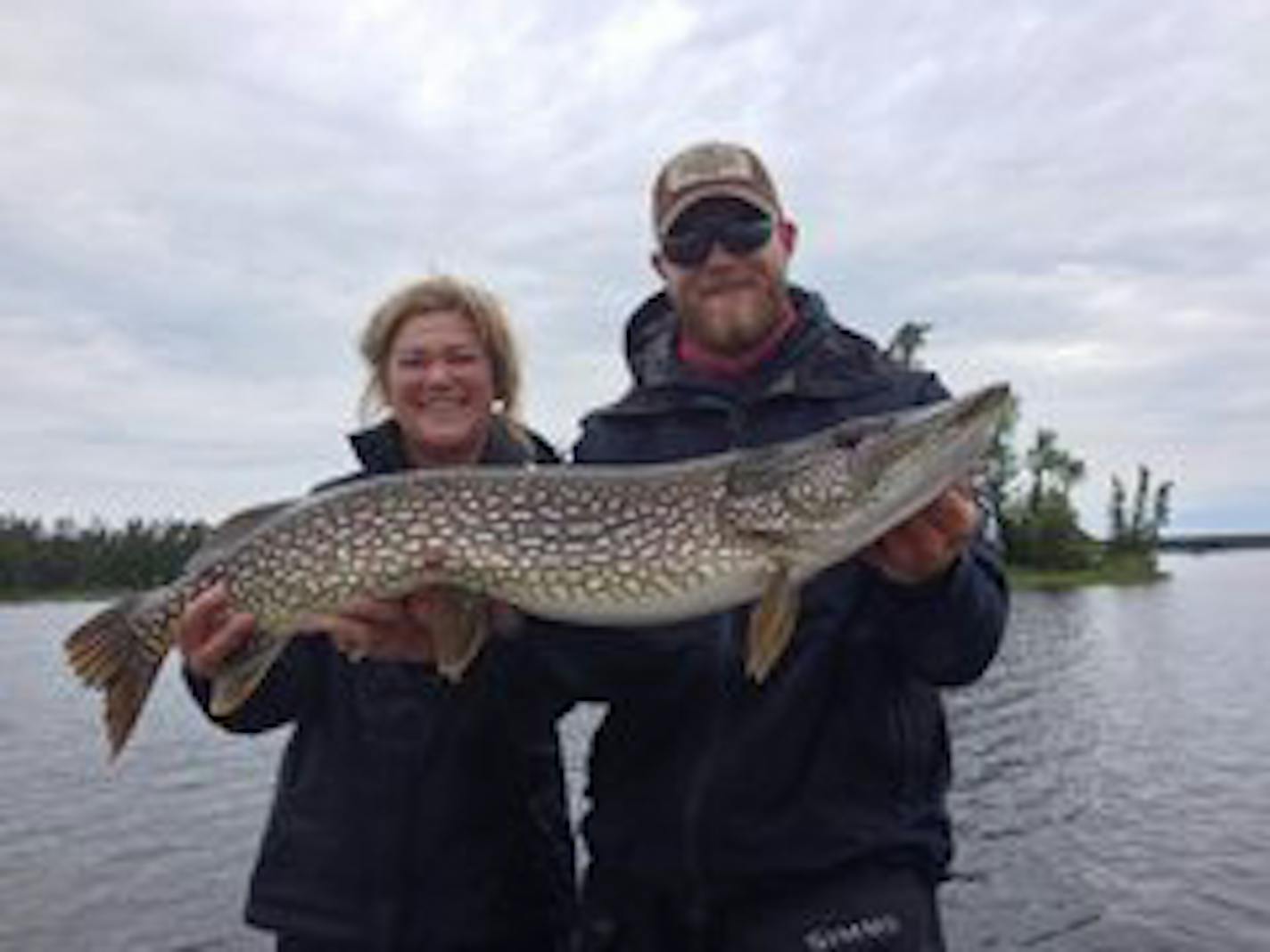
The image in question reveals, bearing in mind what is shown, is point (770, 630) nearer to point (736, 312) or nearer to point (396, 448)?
point (736, 312)

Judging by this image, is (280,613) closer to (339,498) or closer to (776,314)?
(339,498)

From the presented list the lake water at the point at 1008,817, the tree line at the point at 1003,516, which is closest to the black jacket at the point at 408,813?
the lake water at the point at 1008,817

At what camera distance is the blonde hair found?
4.88m

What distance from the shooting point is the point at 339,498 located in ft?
15.3

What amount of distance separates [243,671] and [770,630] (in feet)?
5.45

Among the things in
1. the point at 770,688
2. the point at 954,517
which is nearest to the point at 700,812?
the point at 770,688

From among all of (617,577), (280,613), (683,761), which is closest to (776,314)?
(617,577)

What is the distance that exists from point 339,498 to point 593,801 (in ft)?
3.83

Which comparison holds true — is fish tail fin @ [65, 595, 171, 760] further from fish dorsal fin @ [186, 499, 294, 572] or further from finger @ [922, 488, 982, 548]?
finger @ [922, 488, 982, 548]

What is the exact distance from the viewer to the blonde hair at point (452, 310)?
488 cm

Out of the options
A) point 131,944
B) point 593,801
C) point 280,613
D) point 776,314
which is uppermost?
point 776,314

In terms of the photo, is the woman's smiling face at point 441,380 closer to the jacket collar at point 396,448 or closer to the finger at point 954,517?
the jacket collar at point 396,448

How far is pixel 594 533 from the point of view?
4.58m

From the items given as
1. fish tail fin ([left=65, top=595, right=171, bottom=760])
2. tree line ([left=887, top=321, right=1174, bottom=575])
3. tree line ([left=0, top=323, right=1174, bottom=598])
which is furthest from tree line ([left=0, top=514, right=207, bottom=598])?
fish tail fin ([left=65, top=595, right=171, bottom=760])
